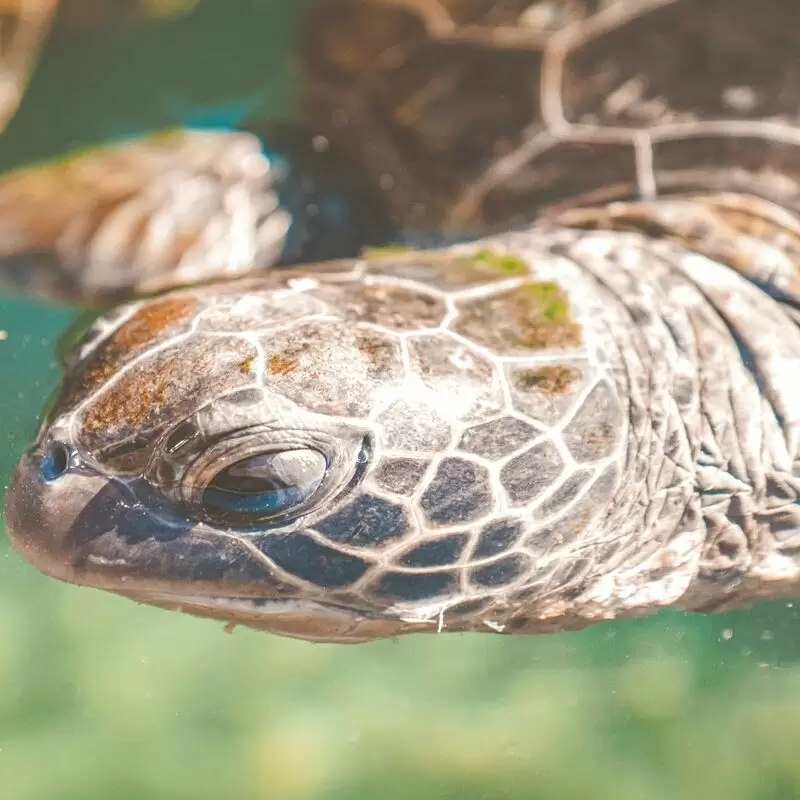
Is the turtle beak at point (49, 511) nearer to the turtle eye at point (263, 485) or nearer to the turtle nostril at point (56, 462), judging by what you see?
the turtle nostril at point (56, 462)

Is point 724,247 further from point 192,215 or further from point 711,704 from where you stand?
point 192,215

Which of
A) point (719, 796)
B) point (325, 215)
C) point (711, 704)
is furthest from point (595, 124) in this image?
point (719, 796)

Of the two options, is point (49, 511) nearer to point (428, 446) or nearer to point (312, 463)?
point (312, 463)

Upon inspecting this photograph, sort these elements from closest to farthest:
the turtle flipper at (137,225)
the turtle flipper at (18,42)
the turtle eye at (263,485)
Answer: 1. the turtle eye at (263,485)
2. the turtle flipper at (137,225)
3. the turtle flipper at (18,42)

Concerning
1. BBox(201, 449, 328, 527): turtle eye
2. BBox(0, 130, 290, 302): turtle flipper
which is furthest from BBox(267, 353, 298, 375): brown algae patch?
BBox(0, 130, 290, 302): turtle flipper

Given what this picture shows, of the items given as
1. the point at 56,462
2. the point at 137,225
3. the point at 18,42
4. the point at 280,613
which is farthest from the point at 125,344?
the point at 18,42

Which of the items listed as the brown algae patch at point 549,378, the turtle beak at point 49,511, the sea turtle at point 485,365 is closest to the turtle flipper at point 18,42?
the sea turtle at point 485,365

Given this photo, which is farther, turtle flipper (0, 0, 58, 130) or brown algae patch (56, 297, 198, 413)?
turtle flipper (0, 0, 58, 130)

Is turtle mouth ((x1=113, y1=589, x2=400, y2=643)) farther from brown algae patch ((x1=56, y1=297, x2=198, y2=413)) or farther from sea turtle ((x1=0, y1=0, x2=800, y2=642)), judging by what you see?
brown algae patch ((x1=56, y1=297, x2=198, y2=413))
